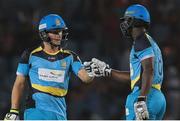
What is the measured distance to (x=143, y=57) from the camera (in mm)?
7391

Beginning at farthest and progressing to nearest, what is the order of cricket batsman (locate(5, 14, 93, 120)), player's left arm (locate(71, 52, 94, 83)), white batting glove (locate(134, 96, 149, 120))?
player's left arm (locate(71, 52, 94, 83)) → cricket batsman (locate(5, 14, 93, 120)) → white batting glove (locate(134, 96, 149, 120))

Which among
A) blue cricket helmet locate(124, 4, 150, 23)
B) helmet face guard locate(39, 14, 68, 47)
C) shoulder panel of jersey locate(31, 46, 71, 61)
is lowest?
shoulder panel of jersey locate(31, 46, 71, 61)

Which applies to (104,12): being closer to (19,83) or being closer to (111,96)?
(111,96)

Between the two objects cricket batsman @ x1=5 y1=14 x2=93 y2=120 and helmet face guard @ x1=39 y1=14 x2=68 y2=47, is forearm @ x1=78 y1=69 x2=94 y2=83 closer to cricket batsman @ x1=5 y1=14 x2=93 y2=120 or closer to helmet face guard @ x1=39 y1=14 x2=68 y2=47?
cricket batsman @ x1=5 y1=14 x2=93 y2=120

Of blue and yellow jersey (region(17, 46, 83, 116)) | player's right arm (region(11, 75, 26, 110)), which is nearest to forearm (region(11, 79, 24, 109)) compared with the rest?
player's right arm (region(11, 75, 26, 110))

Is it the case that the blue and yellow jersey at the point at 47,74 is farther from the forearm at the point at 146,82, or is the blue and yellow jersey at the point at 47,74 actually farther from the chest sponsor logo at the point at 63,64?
the forearm at the point at 146,82

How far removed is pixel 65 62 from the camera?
8.29 m

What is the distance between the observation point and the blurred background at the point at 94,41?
12.3 m

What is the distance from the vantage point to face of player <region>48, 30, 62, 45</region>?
827cm

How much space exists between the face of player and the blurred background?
3.83 metres

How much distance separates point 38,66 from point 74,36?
5.02 metres

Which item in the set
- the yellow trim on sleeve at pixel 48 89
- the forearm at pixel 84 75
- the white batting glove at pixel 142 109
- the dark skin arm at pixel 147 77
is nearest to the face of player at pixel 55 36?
the forearm at pixel 84 75

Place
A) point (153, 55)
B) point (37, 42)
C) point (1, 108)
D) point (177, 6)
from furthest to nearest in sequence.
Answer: point (177, 6) → point (37, 42) → point (1, 108) → point (153, 55)

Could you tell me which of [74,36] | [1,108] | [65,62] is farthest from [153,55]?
[74,36]
